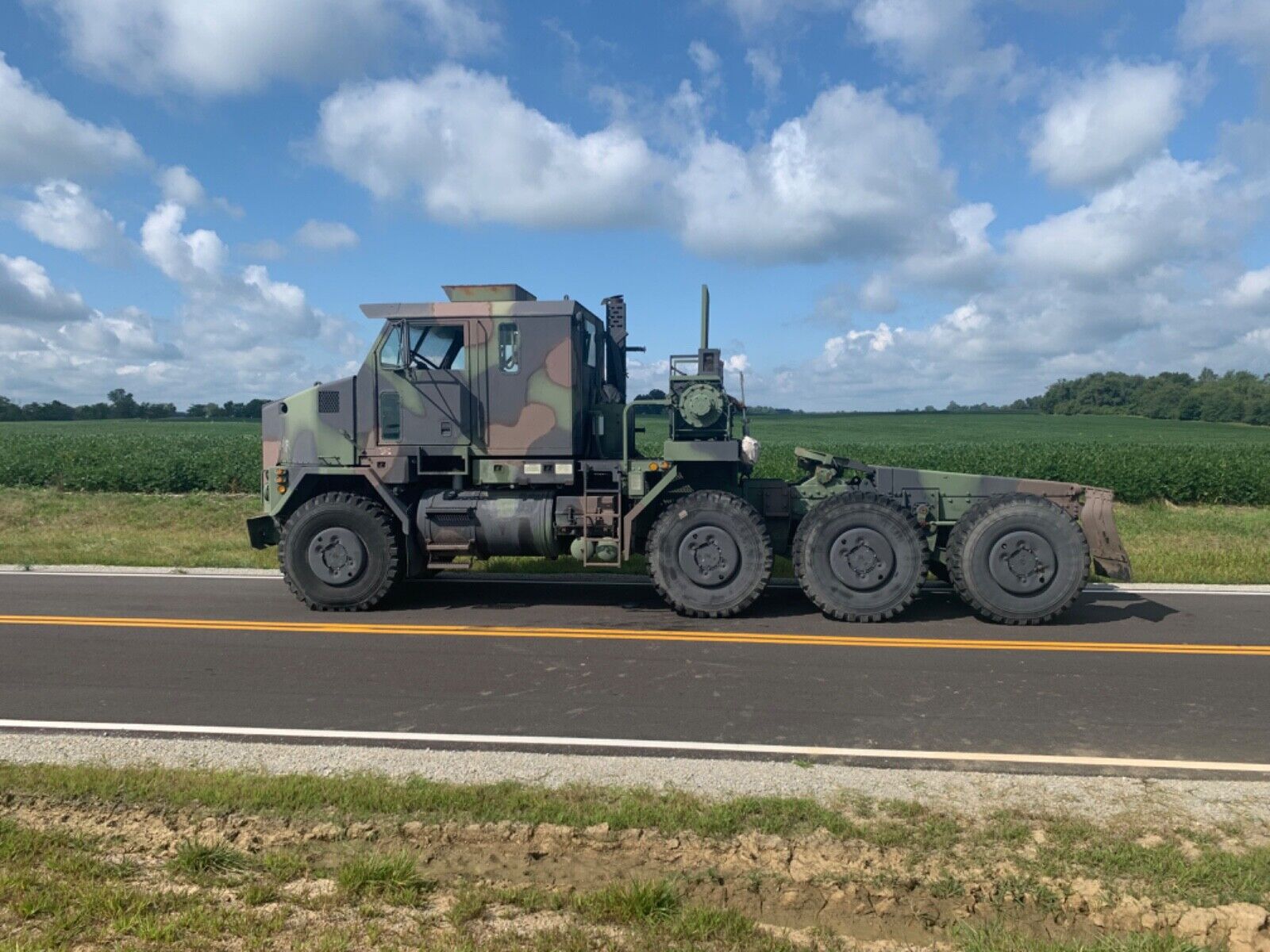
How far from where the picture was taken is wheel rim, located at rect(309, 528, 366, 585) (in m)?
9.71

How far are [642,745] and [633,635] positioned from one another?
9.77ft

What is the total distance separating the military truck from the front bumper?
0.34 metres

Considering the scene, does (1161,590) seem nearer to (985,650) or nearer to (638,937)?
(985,650)

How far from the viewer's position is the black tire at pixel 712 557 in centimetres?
928

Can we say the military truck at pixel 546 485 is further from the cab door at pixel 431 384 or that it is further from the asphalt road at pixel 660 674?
the asphalt road at pixel 660 674

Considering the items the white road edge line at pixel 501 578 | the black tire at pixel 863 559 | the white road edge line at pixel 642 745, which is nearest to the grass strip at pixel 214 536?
the white road edge line at pixel 501 578

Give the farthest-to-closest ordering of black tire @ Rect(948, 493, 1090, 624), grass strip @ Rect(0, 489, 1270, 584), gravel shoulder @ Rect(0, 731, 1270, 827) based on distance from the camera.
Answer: grass strip @ Rect(0, 489, 1270, 584) < black tire @ Rect(948, 493, 1090, 624) < gravel shoulder @ Rect(0, 731, 1270, 827)

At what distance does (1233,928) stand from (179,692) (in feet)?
21.2

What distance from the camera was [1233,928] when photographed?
3.42 metres

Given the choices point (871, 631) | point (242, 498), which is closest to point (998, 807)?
point (871, 631)

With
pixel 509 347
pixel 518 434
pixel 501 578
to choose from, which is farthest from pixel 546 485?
pixel 501 578

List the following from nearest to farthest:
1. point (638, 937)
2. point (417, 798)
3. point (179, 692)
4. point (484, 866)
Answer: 1. point (638, 937)
2. point (484, 866)
3. point (417, 798)
4. point (179, 692)

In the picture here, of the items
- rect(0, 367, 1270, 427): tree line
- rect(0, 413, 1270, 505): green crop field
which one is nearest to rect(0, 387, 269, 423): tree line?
rect(0, 367, 1270, 427): tree line

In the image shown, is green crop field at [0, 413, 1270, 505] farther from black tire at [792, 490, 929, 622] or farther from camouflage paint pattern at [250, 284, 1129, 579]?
black tire at [792, 490, 929, 622]
